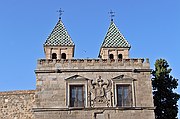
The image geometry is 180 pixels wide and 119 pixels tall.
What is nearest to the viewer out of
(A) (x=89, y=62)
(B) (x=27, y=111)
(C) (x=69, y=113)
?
(C) (x=69, y=113)

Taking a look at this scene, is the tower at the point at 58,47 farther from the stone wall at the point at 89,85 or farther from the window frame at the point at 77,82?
the window frame at the point at 77,82

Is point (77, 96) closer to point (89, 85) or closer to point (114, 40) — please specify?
point (89, 85)

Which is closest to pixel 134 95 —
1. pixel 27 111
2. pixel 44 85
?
pixel 44 85

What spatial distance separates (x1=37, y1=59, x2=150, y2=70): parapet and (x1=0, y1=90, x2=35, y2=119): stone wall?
3562 mm

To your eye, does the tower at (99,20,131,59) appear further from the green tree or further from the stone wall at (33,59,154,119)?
the green tree

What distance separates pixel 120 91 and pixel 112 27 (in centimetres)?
584

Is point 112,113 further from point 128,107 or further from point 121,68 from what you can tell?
point 121,68

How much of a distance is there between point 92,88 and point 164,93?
732 centimetres

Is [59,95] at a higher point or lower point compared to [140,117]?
higher

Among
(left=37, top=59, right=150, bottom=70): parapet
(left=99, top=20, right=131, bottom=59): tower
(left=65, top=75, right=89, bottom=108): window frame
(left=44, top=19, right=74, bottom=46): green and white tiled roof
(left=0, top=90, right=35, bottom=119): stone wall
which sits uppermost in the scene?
(left=44, top=19, right=74, bottom=46): green and white tiled roof

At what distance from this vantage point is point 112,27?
25891 millimetres

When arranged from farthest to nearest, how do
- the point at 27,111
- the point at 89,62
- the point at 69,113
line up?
the point at 27,111 < the point at 89,62 < the point at 69,113

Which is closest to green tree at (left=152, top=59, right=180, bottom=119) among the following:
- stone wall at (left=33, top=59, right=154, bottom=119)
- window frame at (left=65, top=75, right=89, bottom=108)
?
stone wall at (left=33, top=59, right=154, bottom=119)

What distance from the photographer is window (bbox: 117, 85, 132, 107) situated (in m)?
21.7
